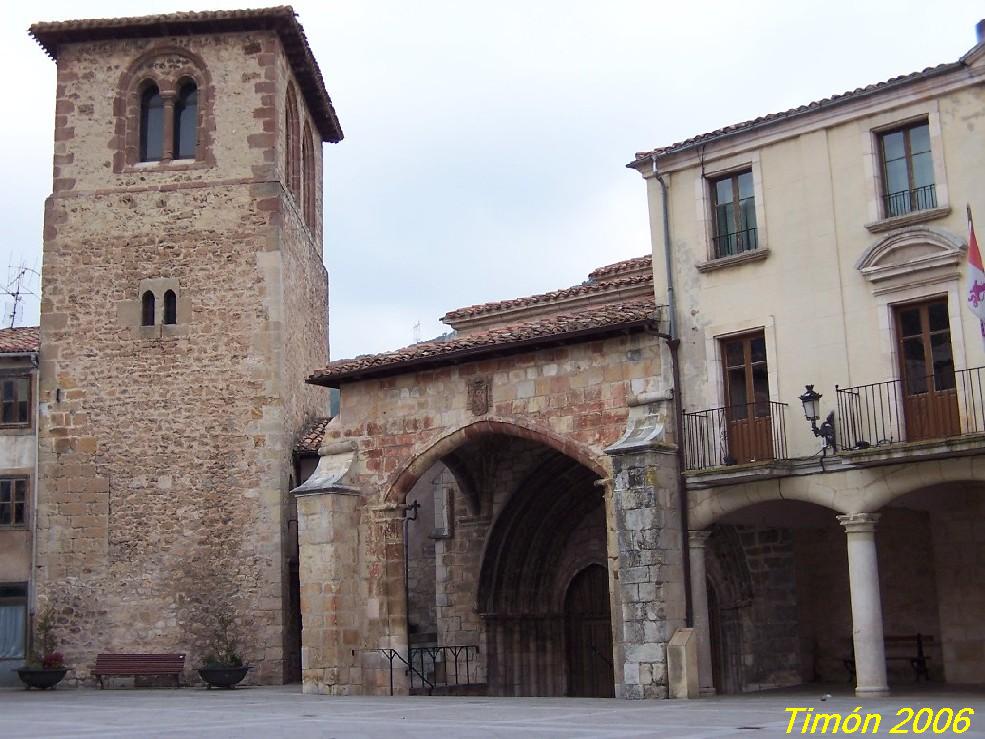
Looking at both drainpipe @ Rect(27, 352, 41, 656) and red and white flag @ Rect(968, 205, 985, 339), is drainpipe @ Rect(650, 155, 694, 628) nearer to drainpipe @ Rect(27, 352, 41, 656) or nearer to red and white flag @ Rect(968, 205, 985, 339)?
red and white flag @ Rect(968, 205, 985, 339)

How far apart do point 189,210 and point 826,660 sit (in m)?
14.7

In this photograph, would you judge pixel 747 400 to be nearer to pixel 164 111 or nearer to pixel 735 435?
pixel 735 435

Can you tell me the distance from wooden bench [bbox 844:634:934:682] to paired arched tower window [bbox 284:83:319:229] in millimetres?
14975

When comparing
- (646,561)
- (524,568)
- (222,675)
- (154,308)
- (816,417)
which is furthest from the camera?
(154,308)

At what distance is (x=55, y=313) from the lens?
1067 inches

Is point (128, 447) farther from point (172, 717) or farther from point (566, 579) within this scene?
point (172, 717)

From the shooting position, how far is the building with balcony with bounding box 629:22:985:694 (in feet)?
58.5

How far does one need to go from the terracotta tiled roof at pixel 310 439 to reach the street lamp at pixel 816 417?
10880mm

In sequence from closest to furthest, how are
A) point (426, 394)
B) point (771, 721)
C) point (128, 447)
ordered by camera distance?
point (771, 721) < point (426, 394) < point (128, 447)

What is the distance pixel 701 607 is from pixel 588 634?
607 centimetres

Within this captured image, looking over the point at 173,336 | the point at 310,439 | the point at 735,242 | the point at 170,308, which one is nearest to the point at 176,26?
the point at 170,308

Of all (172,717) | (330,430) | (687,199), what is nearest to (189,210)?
(330,430)

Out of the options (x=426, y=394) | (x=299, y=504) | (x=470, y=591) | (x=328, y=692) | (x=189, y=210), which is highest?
(x=189, y=210)

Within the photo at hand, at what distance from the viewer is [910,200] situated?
1848 cm
